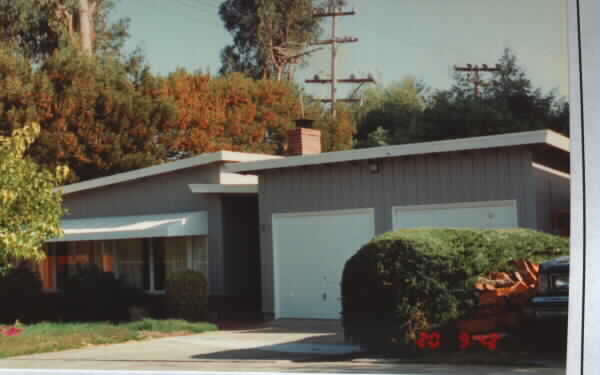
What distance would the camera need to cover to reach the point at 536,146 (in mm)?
9375

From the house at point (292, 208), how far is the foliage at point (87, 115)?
46cm

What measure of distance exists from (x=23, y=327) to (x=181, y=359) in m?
4.64

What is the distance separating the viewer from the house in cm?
973

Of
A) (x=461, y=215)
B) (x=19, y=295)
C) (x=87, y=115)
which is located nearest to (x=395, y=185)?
(x=461, y=215)

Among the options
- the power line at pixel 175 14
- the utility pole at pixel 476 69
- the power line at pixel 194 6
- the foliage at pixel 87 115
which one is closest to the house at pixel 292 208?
the foliage at pixel 87 115

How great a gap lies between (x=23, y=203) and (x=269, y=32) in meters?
3.99

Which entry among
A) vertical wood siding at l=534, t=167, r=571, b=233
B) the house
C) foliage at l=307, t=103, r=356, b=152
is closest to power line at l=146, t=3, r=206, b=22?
foliage at l=307, t=103, r=356, b=152

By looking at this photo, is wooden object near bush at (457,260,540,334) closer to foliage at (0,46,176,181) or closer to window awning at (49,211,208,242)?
window awning at (49,211,208,242)

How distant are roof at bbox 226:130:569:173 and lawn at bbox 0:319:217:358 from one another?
7.50 feet

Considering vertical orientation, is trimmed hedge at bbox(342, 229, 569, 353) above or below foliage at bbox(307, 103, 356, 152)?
below

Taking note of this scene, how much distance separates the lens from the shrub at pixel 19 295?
13297mm

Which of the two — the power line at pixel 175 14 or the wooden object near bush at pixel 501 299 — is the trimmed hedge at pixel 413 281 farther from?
the power line at pixel 175 14

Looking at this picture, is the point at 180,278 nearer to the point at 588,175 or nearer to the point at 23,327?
the point at 23,327

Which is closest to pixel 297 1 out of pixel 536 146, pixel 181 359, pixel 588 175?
pixel 536 146
